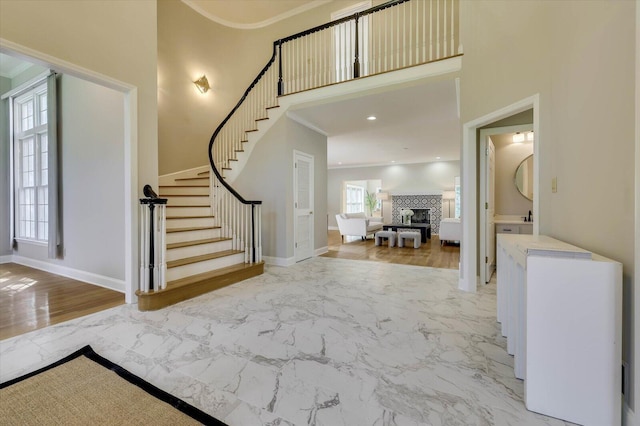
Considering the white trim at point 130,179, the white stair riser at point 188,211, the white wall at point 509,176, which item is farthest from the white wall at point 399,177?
the white trim at point 130,179

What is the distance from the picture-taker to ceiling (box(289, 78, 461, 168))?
406 centimetres

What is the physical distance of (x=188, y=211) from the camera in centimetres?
435

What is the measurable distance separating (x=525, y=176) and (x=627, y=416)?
4.64 meters

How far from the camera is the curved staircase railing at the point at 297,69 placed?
430 cm

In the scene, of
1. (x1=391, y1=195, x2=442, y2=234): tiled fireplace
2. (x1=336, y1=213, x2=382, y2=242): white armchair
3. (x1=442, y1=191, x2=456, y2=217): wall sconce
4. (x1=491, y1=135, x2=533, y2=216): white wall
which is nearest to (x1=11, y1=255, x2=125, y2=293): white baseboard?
(x1=336, y1=213, x2=382, y2=242): white armchair

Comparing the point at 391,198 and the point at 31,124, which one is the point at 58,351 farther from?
the point at 391,198

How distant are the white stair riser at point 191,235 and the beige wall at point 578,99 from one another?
406cm

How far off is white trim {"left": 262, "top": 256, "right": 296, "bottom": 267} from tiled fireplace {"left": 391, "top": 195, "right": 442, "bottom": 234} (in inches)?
279

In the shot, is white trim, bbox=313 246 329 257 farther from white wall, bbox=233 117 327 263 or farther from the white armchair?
the white armchair

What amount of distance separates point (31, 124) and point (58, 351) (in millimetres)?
4744

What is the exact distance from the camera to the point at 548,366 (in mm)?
1354

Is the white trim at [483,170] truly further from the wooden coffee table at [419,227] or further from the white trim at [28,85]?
the white trim at [28,85]

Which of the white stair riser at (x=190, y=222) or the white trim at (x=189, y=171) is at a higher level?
the white trim at (x=189, y=171)

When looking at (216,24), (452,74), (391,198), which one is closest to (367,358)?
(452,74)
